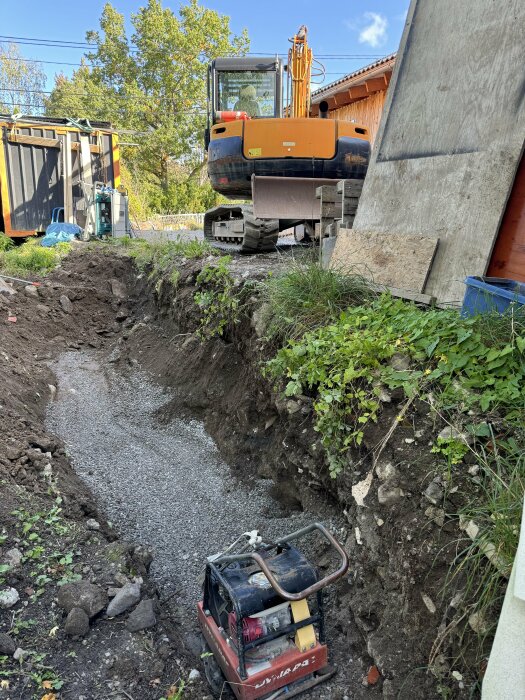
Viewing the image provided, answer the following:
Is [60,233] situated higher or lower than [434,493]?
higher

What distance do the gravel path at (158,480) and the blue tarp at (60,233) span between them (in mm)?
5957

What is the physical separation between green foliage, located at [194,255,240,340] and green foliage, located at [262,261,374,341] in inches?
35.8

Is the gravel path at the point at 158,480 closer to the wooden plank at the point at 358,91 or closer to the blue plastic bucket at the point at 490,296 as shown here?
the blue plastic bucket at the point at 490,296

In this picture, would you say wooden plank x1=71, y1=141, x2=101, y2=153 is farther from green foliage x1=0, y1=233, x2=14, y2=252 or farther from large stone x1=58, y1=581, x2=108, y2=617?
large stone x1=58, y1=581, x2=108, y2=617

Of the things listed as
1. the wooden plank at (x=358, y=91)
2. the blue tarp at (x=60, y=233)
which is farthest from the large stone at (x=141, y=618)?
the wooden plank at (x=358, y=91)

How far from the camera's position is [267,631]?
2059 mm

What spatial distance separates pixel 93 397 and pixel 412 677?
4241 mm

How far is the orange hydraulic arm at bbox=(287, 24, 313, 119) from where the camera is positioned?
7.43m

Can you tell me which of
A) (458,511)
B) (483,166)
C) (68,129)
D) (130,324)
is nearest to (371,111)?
(68,129)

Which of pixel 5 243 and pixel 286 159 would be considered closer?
pixel 286 159

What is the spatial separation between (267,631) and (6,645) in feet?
3.58

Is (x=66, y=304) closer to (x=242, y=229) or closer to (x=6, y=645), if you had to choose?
(x=242, y=229)

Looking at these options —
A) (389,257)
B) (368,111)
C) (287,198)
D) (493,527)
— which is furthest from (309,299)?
(368,111)

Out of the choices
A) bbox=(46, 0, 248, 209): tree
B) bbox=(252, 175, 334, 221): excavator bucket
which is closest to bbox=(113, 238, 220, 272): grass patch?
bbox=(252, 175, 334, 221): excavator bucket
